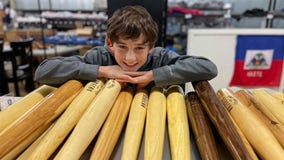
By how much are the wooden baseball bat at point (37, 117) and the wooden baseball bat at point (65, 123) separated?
0.02 metres

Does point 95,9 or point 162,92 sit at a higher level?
point 95,9

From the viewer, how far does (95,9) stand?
5.04 m

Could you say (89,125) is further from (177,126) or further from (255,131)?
(255,131)

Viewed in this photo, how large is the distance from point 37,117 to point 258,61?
87.9 inches

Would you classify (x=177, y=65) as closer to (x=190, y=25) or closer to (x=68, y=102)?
(x=68, y=102)

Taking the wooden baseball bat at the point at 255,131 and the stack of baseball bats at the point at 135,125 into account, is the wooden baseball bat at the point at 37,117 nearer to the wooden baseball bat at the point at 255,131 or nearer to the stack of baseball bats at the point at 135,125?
the stack of baseball bats at the point at 135,125

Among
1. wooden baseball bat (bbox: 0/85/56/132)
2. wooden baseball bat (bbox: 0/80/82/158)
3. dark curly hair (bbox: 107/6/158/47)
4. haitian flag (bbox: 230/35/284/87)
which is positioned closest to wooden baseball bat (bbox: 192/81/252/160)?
dark curly hair (bbox: 107/6/158/47)

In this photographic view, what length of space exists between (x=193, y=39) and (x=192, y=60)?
1.56 metres

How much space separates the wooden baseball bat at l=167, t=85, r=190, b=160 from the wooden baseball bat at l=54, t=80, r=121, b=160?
0.16 metres

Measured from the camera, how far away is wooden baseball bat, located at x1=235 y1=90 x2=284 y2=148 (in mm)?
547

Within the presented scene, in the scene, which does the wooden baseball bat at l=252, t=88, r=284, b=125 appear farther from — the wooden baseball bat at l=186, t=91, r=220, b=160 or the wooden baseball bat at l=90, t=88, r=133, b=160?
the wooden baseball bat at l=90, t=88, r=133, b=160

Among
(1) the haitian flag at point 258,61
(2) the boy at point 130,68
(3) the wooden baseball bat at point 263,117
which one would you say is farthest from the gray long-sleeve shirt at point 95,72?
(1) the haitian flag at point 258,61

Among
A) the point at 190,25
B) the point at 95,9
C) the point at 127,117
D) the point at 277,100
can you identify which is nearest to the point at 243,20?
the point at 190,25

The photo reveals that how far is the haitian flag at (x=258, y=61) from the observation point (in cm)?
227
